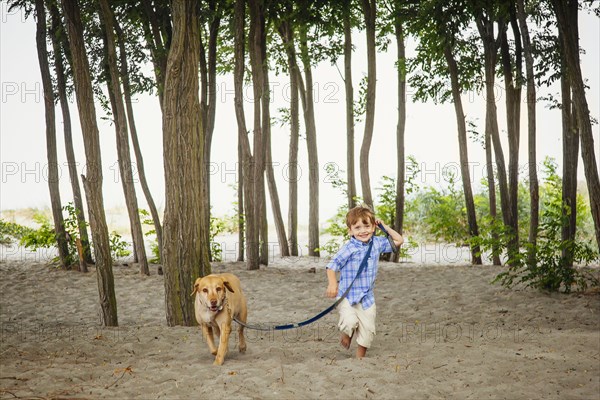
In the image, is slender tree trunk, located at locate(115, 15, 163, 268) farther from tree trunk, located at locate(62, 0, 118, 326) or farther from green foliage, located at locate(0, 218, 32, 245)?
green foliage, located at locate(0, 218, 32, 245)

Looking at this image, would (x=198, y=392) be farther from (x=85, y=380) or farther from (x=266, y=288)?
(x=266, y=288)

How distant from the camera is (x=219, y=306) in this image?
561cm

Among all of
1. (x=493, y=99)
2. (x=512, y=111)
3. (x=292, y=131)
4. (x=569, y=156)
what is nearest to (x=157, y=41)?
(x=292, y=131)

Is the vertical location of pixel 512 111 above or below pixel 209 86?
below

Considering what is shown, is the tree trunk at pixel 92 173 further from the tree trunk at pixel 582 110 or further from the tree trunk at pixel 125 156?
the tree trunk at pixel 582 110

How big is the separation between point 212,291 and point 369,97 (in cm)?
1079

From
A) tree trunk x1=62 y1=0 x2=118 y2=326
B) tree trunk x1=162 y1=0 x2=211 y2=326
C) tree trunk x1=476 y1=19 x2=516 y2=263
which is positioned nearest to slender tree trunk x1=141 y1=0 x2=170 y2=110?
tree trunk x1=62 y1=0 x2=118 y2=326

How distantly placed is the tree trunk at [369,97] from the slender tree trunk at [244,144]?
2.91 meters

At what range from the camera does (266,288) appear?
12930 millimetres

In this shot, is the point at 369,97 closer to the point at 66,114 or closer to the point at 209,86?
the point at 209,86

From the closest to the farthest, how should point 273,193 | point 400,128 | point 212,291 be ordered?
1. point 212,291
2. point 400,128
3. point 273,193

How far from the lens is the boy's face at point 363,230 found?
600 centimetres

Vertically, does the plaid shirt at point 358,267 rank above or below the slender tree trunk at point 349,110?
below

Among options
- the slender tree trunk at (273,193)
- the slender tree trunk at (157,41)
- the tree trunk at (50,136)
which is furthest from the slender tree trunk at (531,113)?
the tree trunk at (50,136)
